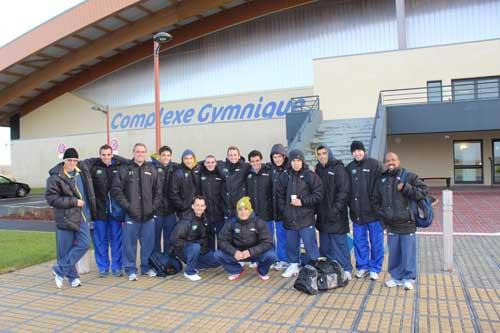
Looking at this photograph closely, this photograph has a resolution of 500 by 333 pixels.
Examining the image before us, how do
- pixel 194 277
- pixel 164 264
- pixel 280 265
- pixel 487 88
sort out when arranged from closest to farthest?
pixel 194 277, pixel 164 264, pixel 280 265, pixel 487 88

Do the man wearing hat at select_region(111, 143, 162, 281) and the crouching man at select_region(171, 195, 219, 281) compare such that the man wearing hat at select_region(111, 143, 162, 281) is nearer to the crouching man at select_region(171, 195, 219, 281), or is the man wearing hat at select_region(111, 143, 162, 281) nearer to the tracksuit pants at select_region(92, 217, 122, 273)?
the tracksuit pants at select_region(92, 217, 122, 273)

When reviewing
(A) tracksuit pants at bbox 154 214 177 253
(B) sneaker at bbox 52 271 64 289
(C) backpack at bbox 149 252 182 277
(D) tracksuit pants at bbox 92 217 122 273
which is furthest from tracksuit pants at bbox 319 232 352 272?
(B) sneaker at bbox 52 271 64 289

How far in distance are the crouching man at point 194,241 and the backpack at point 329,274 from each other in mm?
1659

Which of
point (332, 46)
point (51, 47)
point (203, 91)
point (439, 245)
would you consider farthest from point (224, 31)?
point (439, 245)

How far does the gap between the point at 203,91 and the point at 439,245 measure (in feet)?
78.1

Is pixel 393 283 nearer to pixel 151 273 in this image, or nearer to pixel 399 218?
pixel 399 218

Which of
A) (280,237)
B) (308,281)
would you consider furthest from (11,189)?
(308,281)

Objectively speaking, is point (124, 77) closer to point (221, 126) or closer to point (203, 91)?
point (203, 91)

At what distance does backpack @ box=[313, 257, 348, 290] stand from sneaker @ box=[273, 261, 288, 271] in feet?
3.46

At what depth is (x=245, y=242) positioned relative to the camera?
595cm

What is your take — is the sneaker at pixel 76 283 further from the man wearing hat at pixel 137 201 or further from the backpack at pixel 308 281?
the backpack at pixel 308 281

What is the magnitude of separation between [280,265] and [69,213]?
A: 3.20 metres

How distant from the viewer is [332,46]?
26.4 meters

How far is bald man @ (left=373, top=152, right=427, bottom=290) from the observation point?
5293 millimetres
